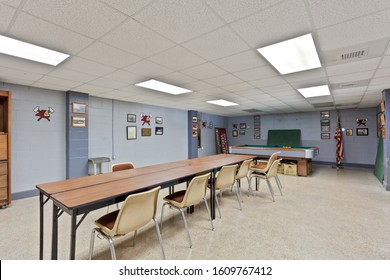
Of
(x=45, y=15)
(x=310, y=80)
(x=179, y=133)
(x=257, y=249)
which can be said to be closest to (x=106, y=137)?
(x=179, y=133)

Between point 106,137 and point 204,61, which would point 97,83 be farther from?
point 204,61

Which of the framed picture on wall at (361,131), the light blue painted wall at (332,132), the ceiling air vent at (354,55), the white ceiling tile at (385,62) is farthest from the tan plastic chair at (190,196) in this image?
the framed picture on wall at (361,131)

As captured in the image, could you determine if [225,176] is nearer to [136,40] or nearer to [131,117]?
[136,40]

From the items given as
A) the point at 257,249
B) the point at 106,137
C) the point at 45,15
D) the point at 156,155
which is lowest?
the point at 257,249

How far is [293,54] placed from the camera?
2520 mm

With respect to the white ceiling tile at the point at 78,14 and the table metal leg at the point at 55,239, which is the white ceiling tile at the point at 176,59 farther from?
the table metal leg at the point at 55,239

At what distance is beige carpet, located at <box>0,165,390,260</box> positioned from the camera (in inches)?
81.1

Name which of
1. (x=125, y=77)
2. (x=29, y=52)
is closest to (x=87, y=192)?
(x=29, y=52)

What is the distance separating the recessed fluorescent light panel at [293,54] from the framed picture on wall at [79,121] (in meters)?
4.36

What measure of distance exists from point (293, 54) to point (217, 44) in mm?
1115

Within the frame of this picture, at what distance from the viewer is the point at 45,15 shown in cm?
166

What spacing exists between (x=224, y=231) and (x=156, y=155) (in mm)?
4613

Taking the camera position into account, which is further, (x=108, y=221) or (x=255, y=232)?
(x=255, y=232)

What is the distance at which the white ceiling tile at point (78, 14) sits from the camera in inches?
60.1
